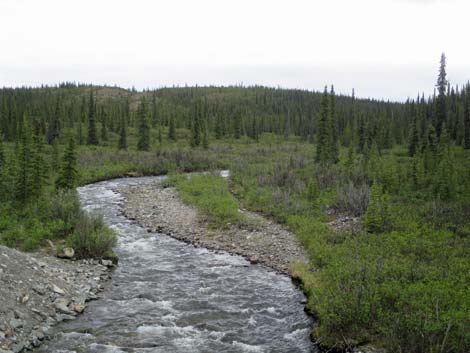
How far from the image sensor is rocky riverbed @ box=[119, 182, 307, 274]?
19.9 metres

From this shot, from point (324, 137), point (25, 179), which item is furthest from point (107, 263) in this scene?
point (324, 137)

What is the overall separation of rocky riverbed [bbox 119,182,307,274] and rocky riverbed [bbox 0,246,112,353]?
22.2 feet

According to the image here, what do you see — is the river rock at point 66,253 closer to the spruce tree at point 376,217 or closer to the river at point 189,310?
the river at point 189,310

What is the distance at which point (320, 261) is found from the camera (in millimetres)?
17688

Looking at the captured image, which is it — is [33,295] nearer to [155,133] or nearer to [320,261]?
[320,261]

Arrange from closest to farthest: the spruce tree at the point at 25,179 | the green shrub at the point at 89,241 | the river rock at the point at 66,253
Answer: the river rock at the point at 66,253 < the green shrub at the point at 89,241 < the spruce tree at the point at 25,179

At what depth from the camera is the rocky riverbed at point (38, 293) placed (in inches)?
463

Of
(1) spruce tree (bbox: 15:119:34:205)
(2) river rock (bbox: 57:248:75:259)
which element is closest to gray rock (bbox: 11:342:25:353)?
(2) river rock (bbox: 57:248:75:259)

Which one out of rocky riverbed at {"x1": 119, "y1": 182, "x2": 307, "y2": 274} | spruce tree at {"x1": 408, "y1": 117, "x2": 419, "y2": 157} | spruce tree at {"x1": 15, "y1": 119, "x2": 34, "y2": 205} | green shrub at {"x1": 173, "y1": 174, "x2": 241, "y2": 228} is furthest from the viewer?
spruce tree at {"x1": 408, "y1": 117, "x2": 419, "y2": 157}

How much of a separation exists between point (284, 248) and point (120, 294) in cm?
835

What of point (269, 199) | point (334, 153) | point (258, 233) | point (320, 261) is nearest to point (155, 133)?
point (334, 153)

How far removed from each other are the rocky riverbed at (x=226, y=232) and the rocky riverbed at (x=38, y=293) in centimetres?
676

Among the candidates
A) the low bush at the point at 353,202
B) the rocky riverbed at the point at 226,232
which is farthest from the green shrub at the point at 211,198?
the low bush at the point at 353,202

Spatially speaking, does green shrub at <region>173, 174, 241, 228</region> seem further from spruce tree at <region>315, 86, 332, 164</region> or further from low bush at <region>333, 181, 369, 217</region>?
spruce tree at <region>315, 86, 332, 164</region>
